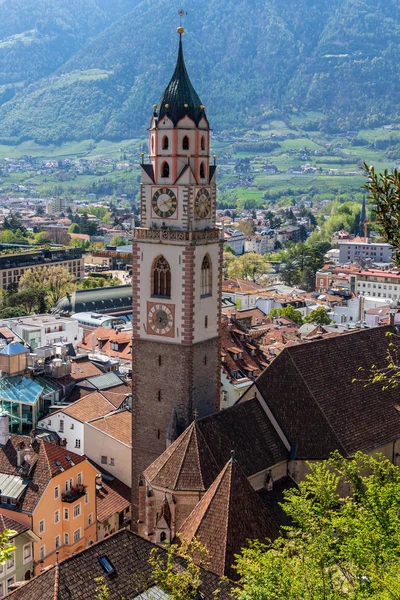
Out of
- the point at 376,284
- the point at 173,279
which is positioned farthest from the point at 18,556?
the point at 376,284

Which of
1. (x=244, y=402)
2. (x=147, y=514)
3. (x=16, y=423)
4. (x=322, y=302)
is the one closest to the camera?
(x=147, y=514)

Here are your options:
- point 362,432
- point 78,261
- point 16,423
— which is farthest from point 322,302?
point 362,432

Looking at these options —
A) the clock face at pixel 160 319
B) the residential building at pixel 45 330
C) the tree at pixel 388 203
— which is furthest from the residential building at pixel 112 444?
the residential building at pixel 45 330

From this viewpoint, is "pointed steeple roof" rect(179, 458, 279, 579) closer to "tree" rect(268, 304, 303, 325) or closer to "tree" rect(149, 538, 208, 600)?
"tree" rect(149, 538, 208, 600)

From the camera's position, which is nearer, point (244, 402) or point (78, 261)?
point (244, 402)

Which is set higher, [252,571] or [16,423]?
[252,571]

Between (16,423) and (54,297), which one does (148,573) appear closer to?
(16,423)

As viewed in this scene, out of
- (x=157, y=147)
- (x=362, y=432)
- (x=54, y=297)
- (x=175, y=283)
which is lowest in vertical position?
(x=54, y=297)
